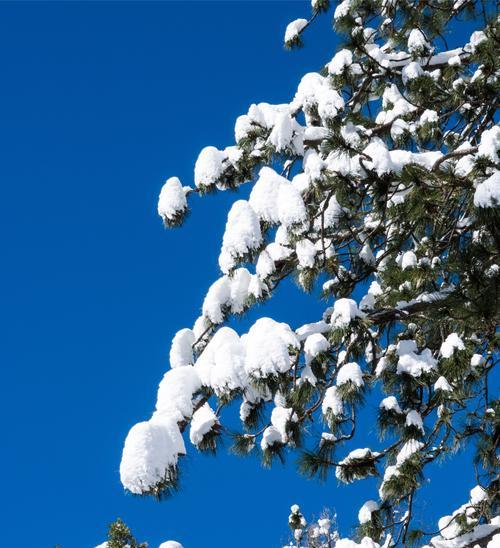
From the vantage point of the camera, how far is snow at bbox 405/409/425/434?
14.2ft

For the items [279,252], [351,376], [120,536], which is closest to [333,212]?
[279,252]

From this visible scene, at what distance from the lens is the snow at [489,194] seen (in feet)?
9.15

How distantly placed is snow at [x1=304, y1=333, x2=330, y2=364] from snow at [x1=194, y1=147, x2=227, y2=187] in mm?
1935

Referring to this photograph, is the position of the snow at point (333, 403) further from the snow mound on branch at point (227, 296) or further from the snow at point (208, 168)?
the snow at point (208, 168)

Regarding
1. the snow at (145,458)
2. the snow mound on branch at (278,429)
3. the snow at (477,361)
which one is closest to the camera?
the snow at (145,458)

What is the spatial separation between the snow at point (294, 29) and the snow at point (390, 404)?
14.0 feet

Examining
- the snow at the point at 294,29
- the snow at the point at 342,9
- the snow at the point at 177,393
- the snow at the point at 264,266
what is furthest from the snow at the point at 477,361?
the snow at the point at 294,29

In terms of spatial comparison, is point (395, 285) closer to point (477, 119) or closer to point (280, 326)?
point (280, 326)

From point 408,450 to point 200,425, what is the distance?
5.76ft

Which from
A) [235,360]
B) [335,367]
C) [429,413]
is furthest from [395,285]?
[235,360]

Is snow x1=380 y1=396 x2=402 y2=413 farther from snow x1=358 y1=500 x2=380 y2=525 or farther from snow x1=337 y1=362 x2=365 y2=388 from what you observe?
snow x1=358 y1=500 x2=380 y2=525

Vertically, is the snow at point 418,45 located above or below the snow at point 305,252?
above

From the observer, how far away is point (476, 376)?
4.92 m

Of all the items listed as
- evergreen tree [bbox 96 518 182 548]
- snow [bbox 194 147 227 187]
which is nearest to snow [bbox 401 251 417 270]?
snow [bbox 194 147 227 187]
